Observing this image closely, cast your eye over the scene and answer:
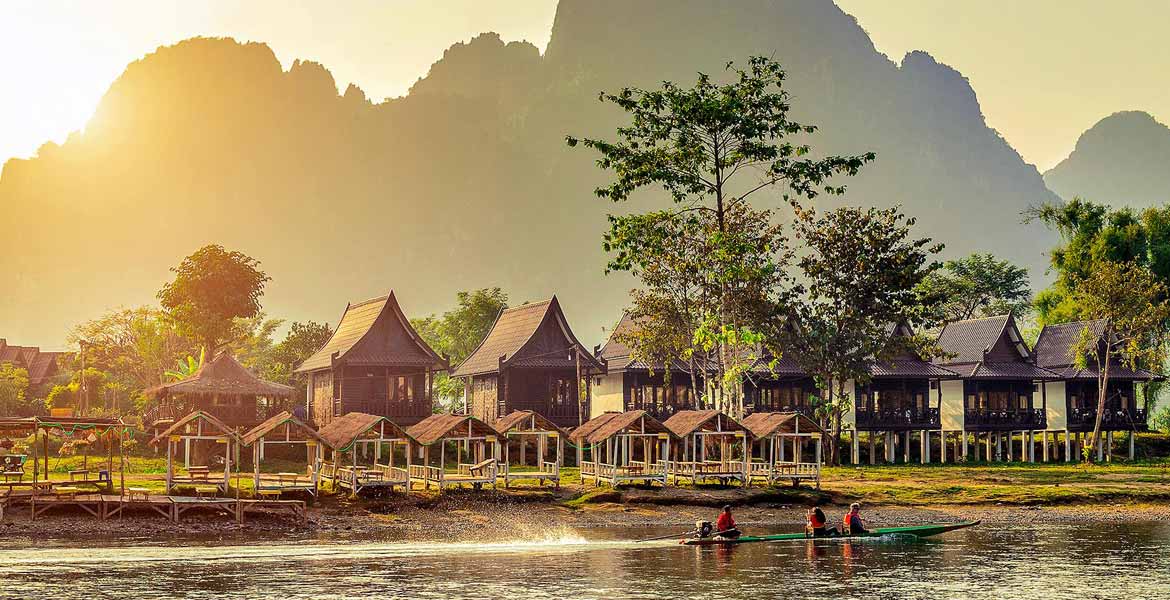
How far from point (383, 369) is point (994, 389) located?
36.4 meters

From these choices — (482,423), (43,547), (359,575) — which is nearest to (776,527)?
(482,423)

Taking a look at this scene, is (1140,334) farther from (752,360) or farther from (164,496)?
(164,496)

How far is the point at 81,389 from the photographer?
271ft

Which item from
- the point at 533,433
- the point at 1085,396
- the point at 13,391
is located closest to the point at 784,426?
the point at 533,433

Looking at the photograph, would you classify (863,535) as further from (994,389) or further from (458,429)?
(994,389)

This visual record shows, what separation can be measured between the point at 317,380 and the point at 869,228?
31685 millimetres

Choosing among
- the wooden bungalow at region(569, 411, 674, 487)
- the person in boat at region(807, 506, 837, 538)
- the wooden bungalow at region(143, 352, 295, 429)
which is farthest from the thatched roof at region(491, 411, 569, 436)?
the person in boat at region(807, 506, 837, 538)

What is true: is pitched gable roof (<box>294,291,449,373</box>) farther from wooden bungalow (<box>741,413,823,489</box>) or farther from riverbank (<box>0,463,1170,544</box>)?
wooden bungalow (<box>741,413,823,489</box>)

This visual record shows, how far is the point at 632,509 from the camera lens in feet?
155

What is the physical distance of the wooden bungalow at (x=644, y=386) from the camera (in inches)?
2822

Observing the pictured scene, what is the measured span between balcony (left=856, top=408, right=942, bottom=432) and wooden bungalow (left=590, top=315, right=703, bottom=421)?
963 centimetres

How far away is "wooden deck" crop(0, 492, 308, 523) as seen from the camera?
39781 mm

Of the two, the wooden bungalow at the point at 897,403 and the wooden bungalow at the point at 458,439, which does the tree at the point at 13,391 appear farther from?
the wooden bungalow at the point at 897,403

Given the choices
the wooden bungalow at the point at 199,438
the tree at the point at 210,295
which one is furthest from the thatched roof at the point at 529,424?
the tree at the point at 210,295
